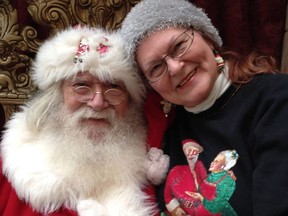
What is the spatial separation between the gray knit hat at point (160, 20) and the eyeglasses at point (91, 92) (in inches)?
6.1

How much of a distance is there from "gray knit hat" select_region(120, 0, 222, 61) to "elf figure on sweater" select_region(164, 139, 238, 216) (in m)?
0.36

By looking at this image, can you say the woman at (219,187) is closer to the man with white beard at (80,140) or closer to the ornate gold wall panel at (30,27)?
the man with white beard at (80,140)

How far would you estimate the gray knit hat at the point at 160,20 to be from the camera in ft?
3.75

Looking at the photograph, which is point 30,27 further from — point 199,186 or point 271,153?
point 271,153

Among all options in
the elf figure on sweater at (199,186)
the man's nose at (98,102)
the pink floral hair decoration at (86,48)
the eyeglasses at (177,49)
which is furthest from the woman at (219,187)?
the pink floral hair decoration at (86,48)

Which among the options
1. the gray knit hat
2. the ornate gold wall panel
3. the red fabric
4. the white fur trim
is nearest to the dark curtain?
the ornate gold wall panel

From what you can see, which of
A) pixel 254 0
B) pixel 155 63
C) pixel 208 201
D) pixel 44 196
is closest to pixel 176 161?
pixel 208 201

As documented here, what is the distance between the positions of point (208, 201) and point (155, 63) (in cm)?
44

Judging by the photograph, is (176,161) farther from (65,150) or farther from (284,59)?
(284,59)

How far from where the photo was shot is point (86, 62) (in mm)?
1265

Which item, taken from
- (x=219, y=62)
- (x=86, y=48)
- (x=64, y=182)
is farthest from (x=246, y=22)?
(x=64, y=182)

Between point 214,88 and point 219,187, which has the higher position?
point 214,88

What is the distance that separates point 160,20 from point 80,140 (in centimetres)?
50

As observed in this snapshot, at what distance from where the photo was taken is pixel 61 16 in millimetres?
1473
